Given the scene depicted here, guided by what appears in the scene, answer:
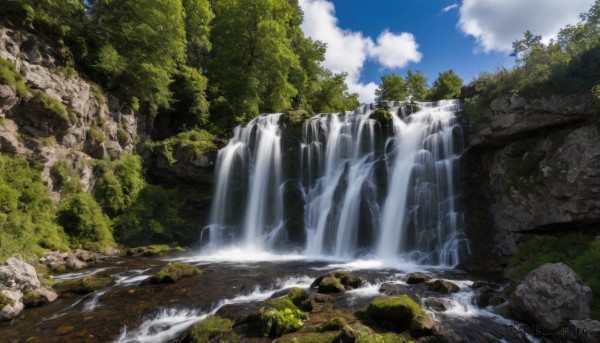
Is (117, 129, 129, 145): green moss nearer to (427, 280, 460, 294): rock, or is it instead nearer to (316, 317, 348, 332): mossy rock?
(316, 317, 348, 332): mossy rock

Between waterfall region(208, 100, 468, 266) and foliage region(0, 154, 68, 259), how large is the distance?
8.47 m

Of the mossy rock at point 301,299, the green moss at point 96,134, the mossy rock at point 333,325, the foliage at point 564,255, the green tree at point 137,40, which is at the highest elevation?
the green tree at point 137,40

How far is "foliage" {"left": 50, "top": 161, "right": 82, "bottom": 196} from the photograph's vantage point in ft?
56.4

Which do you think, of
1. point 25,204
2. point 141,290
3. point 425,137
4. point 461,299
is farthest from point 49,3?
point 461,299

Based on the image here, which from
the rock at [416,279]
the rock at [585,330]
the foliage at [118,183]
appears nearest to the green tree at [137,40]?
the foliage at [118,183]

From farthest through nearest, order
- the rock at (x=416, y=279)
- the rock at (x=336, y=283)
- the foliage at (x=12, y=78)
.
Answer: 1. the foliage at (x=12, y=78)
2. the rock at (x=416, y=279)
3. the rock at (x=336, y=283)

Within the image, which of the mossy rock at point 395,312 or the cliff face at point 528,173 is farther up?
the cliff face at point 528,173

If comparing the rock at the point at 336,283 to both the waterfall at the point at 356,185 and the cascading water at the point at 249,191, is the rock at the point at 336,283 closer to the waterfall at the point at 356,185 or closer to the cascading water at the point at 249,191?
the waterfall at the point at 356,185

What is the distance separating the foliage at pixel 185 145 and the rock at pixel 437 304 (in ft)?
58.4

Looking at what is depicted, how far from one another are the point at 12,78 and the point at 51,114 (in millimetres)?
2256

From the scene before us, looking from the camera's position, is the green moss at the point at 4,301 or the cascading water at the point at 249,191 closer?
the green moss at the point at 4,301

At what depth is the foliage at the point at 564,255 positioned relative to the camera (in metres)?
9.17

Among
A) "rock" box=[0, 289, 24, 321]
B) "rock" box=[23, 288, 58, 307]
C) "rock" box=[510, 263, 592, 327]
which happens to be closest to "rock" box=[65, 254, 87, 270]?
"rock" box=[23, 288, 58, 307]

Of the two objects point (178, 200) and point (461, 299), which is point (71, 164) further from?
point (461, 299)
